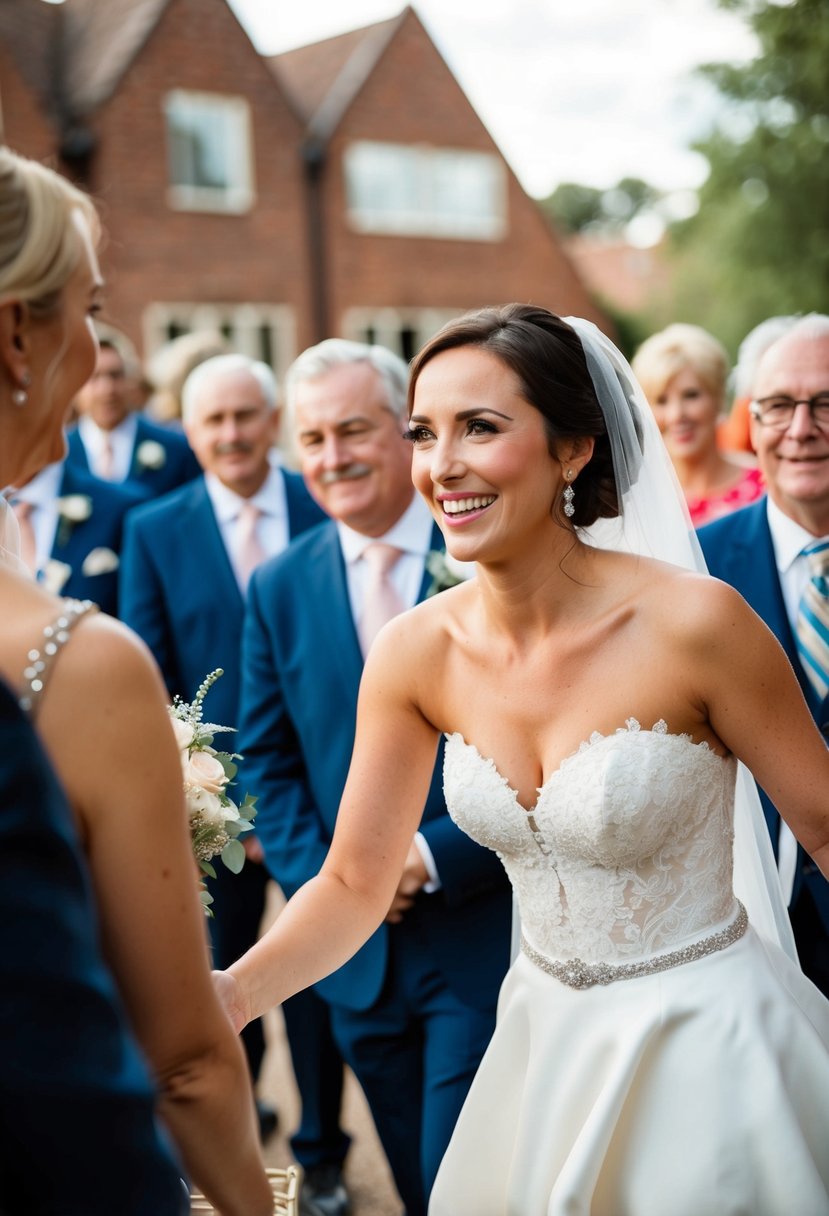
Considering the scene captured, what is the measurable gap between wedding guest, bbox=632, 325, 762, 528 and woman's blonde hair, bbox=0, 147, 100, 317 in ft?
16.4

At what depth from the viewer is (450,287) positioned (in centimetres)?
2931

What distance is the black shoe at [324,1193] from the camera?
15.4 ft

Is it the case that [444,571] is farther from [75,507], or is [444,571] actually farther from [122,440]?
[122,440]

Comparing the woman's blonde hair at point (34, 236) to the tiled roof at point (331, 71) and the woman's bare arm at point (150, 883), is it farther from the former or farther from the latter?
the tiled roof at point (331, 71)

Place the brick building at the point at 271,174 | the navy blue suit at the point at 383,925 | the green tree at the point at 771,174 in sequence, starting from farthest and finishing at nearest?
the green tree at the point at 771,174 < the brick building at the point at 271,174 < the navy blue suit at the point at 383,925

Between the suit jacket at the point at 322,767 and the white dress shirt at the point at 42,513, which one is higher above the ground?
the white dress shirt at the point at 42,513

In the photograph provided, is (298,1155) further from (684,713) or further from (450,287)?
(450,287)

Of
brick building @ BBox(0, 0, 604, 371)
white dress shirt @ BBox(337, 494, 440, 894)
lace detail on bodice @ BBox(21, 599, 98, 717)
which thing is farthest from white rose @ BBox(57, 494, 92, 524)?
brick building @ BBox(0, 0, 604, 371)

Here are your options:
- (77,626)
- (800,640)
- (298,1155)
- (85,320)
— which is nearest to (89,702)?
(77,626)

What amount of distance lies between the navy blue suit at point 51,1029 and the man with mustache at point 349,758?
2.28 m

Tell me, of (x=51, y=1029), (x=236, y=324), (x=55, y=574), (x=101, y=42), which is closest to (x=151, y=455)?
(x=55, y=574)

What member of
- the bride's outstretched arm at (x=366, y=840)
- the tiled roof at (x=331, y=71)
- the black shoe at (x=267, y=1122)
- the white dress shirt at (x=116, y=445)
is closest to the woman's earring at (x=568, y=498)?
the bride's outstretched arm at (x=366, y=840)

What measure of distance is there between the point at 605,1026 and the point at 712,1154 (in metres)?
0.31

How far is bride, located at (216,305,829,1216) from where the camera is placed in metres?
2.59
